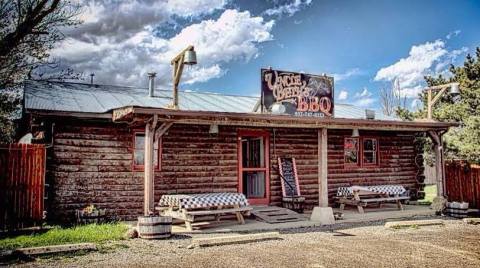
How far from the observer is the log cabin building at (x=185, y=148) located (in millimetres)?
10391

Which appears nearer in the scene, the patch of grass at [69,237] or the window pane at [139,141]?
the patch of grass at [69,237]

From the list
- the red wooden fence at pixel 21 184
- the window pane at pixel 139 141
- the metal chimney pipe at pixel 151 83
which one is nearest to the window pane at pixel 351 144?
the metal chimney pipe at pixel 151 83

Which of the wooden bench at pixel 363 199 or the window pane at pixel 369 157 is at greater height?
the window pane at pixel 369 157

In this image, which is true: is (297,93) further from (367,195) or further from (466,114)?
(466,114)

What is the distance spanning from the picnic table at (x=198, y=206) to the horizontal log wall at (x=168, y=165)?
106cm

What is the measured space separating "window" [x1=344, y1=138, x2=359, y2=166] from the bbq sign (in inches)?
86.1

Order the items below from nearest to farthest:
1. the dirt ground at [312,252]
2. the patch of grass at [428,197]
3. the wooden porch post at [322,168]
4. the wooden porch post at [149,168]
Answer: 1. the dirt ground at [312,252]
2. the wooden porch post at [149,168]
3. the wooden porch post at [322,168]
4. the patch of grass at [428,197]

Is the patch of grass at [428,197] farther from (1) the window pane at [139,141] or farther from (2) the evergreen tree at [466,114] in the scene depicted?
(1) the window pane at [139,141]

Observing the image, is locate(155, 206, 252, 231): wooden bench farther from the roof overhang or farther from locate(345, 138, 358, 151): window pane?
locate(345, 138, 358, 151): window pane

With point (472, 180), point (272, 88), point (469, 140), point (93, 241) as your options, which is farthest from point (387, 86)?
point (93, 241)

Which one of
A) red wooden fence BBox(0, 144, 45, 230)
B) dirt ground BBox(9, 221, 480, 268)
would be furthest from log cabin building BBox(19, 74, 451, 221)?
Answer: dirt ground BBox(9, 221, 480, 268)

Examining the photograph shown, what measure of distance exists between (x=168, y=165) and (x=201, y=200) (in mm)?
1975

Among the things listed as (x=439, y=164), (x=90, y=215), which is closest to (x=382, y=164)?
(x=439, y=164)

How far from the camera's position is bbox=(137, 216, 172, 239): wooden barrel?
344 inches
